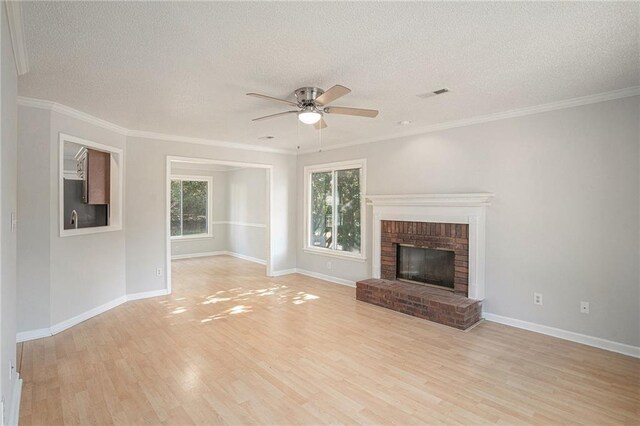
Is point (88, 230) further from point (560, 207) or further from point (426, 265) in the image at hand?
point (560, 207)

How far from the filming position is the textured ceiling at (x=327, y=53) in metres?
1.98

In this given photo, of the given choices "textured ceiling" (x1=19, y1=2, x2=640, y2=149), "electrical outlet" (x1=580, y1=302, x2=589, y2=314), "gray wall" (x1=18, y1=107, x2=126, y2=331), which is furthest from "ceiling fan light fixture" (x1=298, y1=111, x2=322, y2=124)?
"electrical outlet" (x1=580, y1=302, x2=589, y2=314)

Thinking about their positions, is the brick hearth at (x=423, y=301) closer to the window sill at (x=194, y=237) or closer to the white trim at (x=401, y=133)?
the white trim at (x=401, y=133)

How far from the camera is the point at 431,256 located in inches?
193

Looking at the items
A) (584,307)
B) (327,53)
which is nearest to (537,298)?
(584,307)

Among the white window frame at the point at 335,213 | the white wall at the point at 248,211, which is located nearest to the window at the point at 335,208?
the white window frame at the point at 335,213

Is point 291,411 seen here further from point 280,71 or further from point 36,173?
point 36,173

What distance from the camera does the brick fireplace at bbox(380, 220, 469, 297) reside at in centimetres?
440

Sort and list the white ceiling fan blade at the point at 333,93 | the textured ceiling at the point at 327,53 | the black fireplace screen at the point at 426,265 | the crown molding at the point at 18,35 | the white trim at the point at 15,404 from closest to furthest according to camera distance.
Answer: the crown molding at the point at 18,35 < the textured ceiling at the point at 327,53 < the white trim at the point at 15,404 < the white ceiling fan blade at the point at 333,93 < the black fireplace screen at the point at 426,265

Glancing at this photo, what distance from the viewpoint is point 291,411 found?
2.38 meters

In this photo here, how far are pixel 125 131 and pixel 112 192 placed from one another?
0.93 metres

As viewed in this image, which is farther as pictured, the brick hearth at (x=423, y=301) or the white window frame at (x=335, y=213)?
the white window frame at (x=335, y=213)

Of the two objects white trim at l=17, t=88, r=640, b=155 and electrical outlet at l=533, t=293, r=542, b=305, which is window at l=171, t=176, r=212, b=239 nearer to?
white trim at l=17, t=88, r=640, b=155

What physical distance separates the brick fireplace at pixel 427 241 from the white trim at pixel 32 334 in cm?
439
